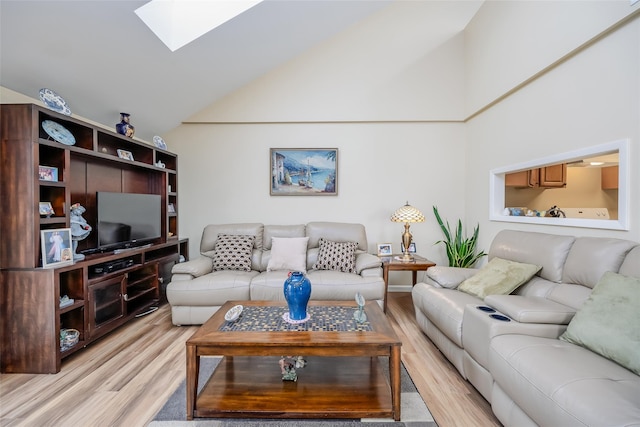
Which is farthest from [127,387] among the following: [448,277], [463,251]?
[463,251]

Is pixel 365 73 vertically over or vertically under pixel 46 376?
over

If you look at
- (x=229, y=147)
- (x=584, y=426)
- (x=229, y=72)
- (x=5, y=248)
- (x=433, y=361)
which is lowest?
(x=433, y=361)

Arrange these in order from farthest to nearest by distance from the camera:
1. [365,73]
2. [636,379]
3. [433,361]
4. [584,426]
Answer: [365,73], [433,361], [636,379], [584,426]

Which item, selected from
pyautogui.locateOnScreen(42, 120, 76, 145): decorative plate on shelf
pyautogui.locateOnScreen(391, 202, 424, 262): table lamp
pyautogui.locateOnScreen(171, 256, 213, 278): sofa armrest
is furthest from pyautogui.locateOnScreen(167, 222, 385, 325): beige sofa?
pyautogui.locateOnScreen(42, 120, 76, 145): decorative plate on shelf

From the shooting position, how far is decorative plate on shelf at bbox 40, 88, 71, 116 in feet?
7.32

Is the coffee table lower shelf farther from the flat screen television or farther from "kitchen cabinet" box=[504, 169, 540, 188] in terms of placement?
"kitchen cabinet" box=[504, 169, 540, 188]

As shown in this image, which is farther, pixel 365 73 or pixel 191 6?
pixel 365 73

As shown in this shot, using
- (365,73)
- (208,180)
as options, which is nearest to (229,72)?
(208,180)

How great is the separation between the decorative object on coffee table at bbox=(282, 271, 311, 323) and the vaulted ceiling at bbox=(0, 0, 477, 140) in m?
2.49

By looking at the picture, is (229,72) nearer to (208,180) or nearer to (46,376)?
(208,180)

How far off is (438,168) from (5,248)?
4.66 metres

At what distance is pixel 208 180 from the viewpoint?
4.16 m

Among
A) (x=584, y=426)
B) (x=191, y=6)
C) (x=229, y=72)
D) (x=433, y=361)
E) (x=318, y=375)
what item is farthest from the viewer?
(x=229, y=72)

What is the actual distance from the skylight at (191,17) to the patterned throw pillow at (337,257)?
260 cm
